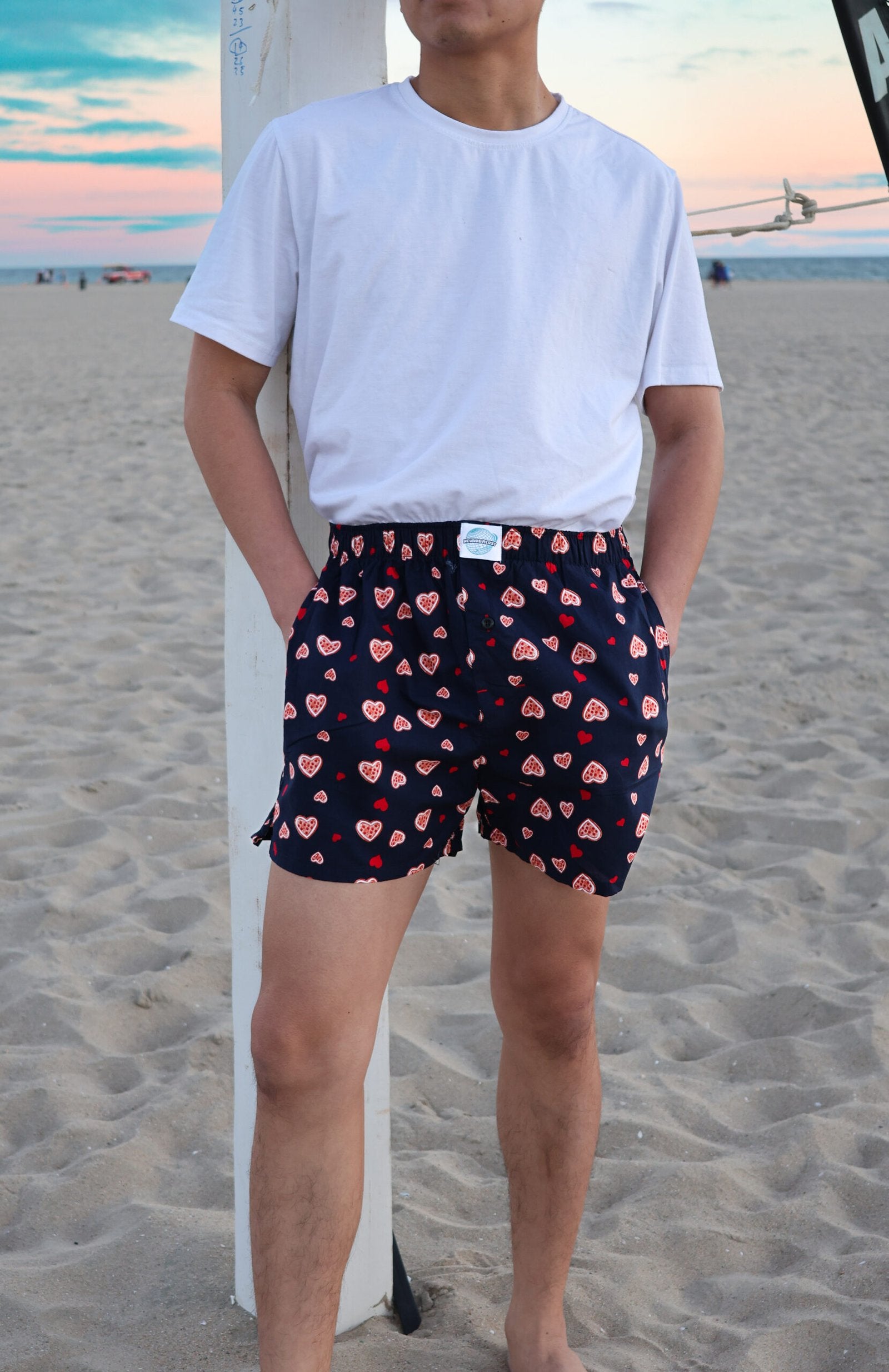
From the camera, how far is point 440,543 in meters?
1.40

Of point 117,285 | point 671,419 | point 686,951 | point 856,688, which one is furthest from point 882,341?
point 117,285

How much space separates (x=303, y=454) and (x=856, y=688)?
3597mm

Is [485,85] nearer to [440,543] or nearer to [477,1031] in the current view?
[440,543]

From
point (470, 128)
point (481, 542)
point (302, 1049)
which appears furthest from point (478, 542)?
point (302, 1049)

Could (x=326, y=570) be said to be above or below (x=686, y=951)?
above

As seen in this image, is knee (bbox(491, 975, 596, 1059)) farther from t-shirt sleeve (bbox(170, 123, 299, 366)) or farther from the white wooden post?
t-shirt sleeve (bbox(170, 123, 299, 366))

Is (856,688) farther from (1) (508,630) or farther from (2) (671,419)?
(1) (508,630)

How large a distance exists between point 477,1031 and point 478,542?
168 centimetres

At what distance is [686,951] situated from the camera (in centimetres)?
309

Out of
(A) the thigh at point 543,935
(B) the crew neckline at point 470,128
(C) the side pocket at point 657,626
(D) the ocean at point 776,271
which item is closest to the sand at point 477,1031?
(A) the thigh at point 543,935

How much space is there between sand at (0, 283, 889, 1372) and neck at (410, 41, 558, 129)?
1729 mm

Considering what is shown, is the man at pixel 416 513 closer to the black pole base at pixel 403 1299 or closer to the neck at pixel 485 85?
the neck at pixel 485 85

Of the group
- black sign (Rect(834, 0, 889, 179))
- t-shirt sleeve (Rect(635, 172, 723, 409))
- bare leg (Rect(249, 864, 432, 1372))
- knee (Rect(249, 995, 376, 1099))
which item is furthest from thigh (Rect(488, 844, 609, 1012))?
black sign (Rect(834, 0, 889, 179))

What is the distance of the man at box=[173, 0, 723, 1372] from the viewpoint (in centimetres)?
139
